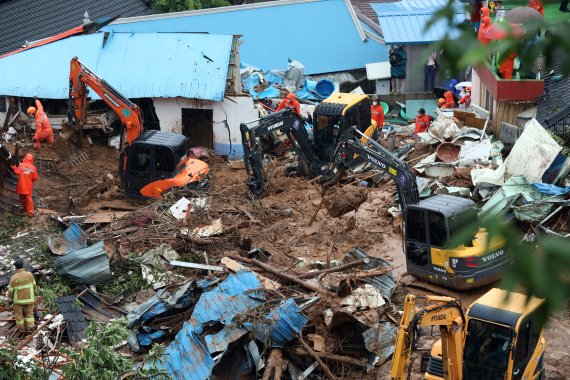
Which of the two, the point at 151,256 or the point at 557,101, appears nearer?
the point at 151,256

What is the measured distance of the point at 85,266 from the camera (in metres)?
14.7

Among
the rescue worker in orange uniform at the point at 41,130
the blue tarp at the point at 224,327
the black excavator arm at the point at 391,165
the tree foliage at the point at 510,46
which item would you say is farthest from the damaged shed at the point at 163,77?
the tree foliage at the point at 510,46

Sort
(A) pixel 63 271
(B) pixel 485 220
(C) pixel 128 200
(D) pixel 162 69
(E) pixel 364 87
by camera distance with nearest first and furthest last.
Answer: (B) pixel 485 220
(A) pixel 63 271
(C) pixel 128 200
(D) pixel 162 69
(E) pixel 364 87

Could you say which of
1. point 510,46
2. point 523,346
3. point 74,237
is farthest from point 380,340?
point 510,46

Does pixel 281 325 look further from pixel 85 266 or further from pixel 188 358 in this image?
pixel 85 266

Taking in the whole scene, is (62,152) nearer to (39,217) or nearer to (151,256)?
(39,217)

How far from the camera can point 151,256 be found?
15180mm

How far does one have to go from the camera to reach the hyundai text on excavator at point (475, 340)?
364 inches

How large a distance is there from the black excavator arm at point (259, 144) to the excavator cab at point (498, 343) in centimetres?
956

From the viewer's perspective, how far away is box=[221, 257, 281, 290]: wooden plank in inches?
536

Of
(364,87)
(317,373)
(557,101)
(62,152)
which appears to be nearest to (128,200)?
(62,152)

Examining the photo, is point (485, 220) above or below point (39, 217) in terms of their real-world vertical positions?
above

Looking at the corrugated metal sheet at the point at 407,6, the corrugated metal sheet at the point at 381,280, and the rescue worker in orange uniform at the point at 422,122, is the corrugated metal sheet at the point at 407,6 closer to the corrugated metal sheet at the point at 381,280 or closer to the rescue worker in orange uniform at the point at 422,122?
the rescue worker in orange uniform at the point at 422,122

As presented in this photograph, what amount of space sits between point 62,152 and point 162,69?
158 inches
